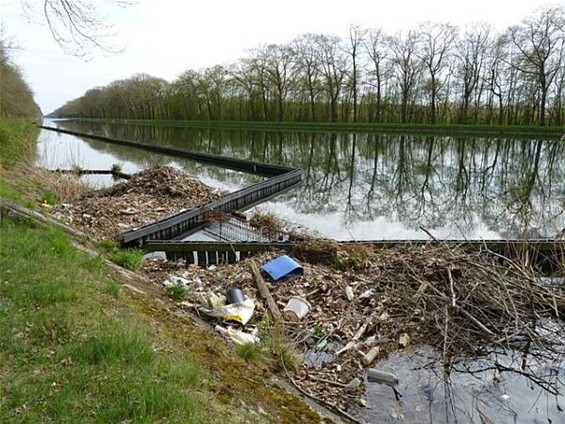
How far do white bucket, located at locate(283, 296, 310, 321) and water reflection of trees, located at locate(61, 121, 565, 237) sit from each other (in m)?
3.47

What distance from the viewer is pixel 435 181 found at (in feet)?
60.4

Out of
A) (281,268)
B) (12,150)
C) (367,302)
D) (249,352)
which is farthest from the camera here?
(12,150)

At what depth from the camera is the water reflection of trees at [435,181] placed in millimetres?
12305

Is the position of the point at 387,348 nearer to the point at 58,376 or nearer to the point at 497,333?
the point at 497,333

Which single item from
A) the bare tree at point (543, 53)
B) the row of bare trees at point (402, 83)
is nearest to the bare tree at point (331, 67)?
the row of bare trees at point (402, 83)

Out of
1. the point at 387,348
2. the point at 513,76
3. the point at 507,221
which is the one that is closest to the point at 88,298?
the point at 387,348

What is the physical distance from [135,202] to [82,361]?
951 cm

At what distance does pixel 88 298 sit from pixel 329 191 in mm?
13550

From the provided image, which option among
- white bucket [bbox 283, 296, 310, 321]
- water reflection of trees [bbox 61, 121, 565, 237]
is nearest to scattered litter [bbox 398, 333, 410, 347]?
white bucket [bbox 283, 296, 310, 321]

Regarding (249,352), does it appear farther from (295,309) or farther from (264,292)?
(264,292)

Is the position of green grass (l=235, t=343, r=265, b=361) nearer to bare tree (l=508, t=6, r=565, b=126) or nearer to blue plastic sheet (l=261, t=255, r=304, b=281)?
blue plastic sheet (l=261, t=255, r=304, b=281)

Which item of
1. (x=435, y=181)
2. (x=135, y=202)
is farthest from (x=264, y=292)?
(x=435, y=181)

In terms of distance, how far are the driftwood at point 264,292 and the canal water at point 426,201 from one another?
147cm

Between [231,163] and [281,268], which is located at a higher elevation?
[231,163]
